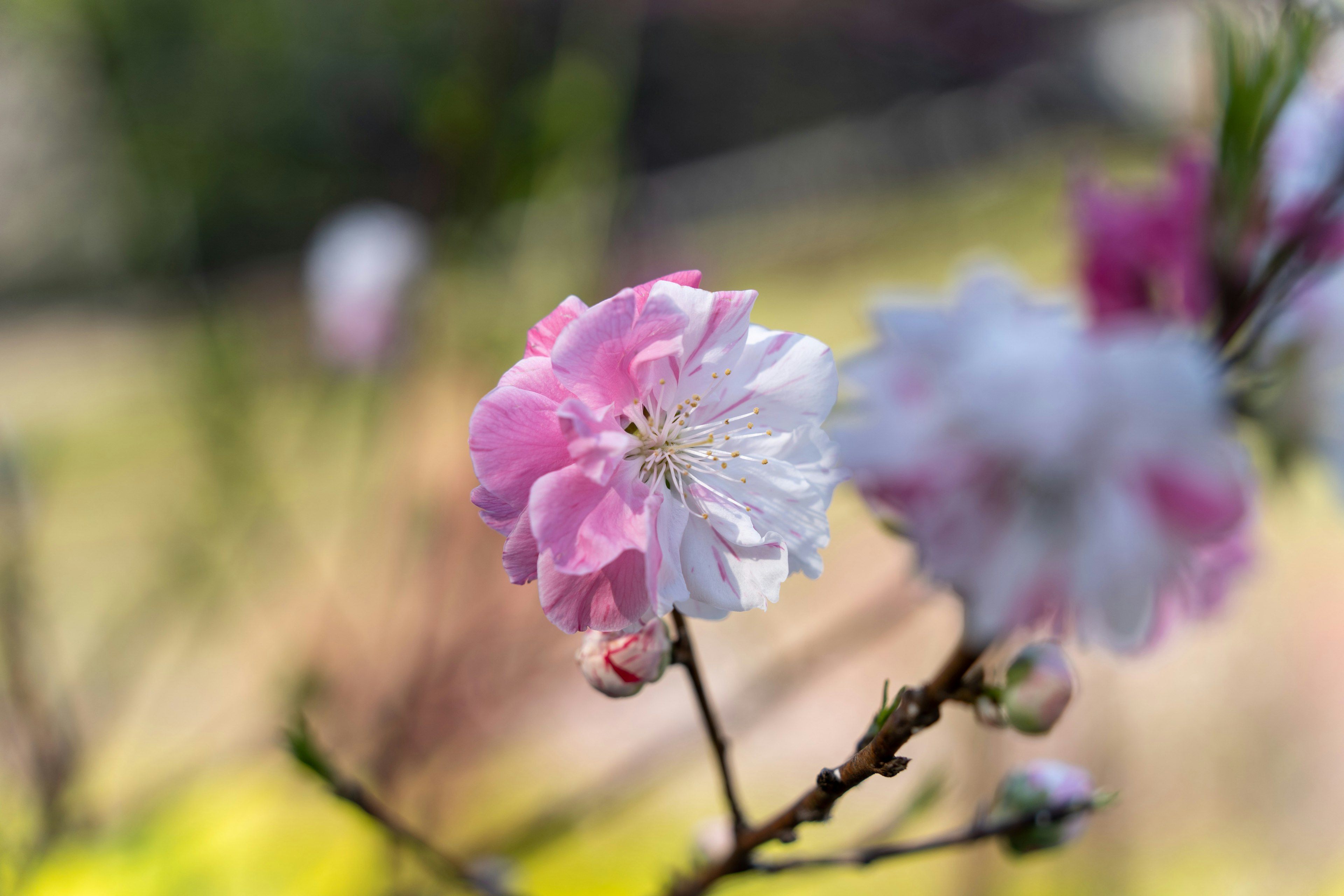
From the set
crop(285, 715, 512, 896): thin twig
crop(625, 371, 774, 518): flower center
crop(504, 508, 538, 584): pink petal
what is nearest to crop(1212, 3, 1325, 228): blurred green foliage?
crop(625, 371, 774, 518): flower center

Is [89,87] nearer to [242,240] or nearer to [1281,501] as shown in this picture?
[242,240]

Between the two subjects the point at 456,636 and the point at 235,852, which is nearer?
the point at 235,852

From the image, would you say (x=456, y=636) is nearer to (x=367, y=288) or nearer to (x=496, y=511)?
(x=367, y=288)

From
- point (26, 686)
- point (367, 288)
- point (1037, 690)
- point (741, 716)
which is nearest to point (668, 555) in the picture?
point (1037, 690)

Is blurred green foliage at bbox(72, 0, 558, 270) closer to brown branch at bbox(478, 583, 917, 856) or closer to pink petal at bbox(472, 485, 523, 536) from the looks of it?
brown branch at bbox(478, 583, 917, 856)

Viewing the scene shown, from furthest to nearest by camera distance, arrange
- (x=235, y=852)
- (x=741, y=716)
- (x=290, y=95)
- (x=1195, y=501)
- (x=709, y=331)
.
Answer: (x=290, y=95), (x=235, y=852), (x=741, y=716), (x=709, y=331), (x=1195, y=501)

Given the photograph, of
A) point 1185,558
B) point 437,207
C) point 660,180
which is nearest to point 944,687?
point 1185,558
